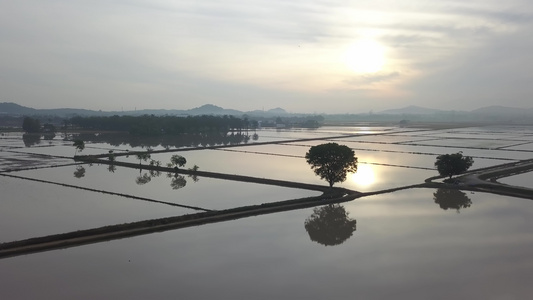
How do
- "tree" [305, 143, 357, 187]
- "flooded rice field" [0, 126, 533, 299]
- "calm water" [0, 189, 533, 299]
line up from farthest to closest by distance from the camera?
"tree" [305, 143, 357, 187] → "flooded rice field" [0, 126, 533, 299] → "calm water" [0, 189, 533, 299]

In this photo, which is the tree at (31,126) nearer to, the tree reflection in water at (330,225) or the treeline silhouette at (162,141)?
the treeline silhouette at (162,141)

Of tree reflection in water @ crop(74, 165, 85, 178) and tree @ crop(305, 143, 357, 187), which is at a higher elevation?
tree @ crop(305, 143, 357, 187)

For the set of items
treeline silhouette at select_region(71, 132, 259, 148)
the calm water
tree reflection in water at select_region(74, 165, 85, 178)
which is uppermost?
treeline silhouette at select_region(71, 132, 259, 148)

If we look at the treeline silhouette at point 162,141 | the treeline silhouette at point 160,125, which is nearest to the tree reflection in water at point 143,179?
the treeline silhouette at point 162,141

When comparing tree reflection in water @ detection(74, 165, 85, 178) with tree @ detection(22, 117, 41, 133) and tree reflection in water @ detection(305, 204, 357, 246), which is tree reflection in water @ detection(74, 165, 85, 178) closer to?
tree reflection in water @ detection(305, 204, 357, 246)

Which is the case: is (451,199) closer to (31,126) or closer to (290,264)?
(290,264)

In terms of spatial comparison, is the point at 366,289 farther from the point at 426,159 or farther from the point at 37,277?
the point at 426,159

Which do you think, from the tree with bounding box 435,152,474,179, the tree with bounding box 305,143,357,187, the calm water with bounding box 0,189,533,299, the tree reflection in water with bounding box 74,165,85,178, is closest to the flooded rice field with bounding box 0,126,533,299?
the calm water with bounding box 0,189,533,299

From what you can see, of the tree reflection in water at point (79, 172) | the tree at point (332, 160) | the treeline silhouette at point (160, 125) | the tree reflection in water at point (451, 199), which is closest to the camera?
the tree reflection in water at point (451, 199)
